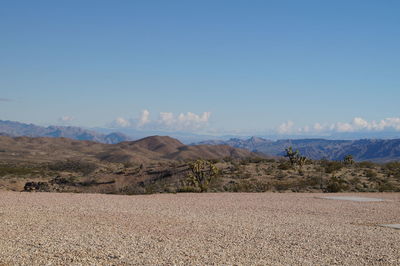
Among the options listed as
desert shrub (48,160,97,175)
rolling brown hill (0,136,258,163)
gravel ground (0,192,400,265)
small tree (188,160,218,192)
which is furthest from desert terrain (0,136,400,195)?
rolling brown hill (0,136,258,163)

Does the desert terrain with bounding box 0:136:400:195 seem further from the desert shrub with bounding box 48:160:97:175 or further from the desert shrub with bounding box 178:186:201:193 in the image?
the desert shrub with bounding box 48:160:97:175

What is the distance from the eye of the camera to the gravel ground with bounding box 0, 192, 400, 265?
9.57m

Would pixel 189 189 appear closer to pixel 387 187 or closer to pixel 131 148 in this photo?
pixel 387 187

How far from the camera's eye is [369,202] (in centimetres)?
2161

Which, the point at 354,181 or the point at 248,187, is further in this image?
the point at 354,181

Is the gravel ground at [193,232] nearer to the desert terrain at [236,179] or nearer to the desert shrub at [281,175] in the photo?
the desert terrain at [236,179]

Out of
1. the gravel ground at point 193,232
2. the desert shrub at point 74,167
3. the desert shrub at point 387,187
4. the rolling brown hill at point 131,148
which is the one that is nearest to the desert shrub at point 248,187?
the desert shrub at point 387,187

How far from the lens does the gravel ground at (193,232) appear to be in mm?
9570

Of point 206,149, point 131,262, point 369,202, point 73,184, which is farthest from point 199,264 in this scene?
point 206,149

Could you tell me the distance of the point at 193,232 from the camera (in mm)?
12617

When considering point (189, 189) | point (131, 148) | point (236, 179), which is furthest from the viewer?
point (131, 148)

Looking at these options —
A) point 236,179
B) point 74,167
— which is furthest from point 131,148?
point 236,179

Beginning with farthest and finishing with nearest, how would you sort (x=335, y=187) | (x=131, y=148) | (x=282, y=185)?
1. (x=131, y=148)
2. (x=282, y=185)
3. (x=335, y=187)

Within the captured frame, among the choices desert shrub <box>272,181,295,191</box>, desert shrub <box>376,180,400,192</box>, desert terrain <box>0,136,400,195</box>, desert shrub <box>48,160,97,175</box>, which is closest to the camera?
desert shrub <box>376,180,400,192</box>
